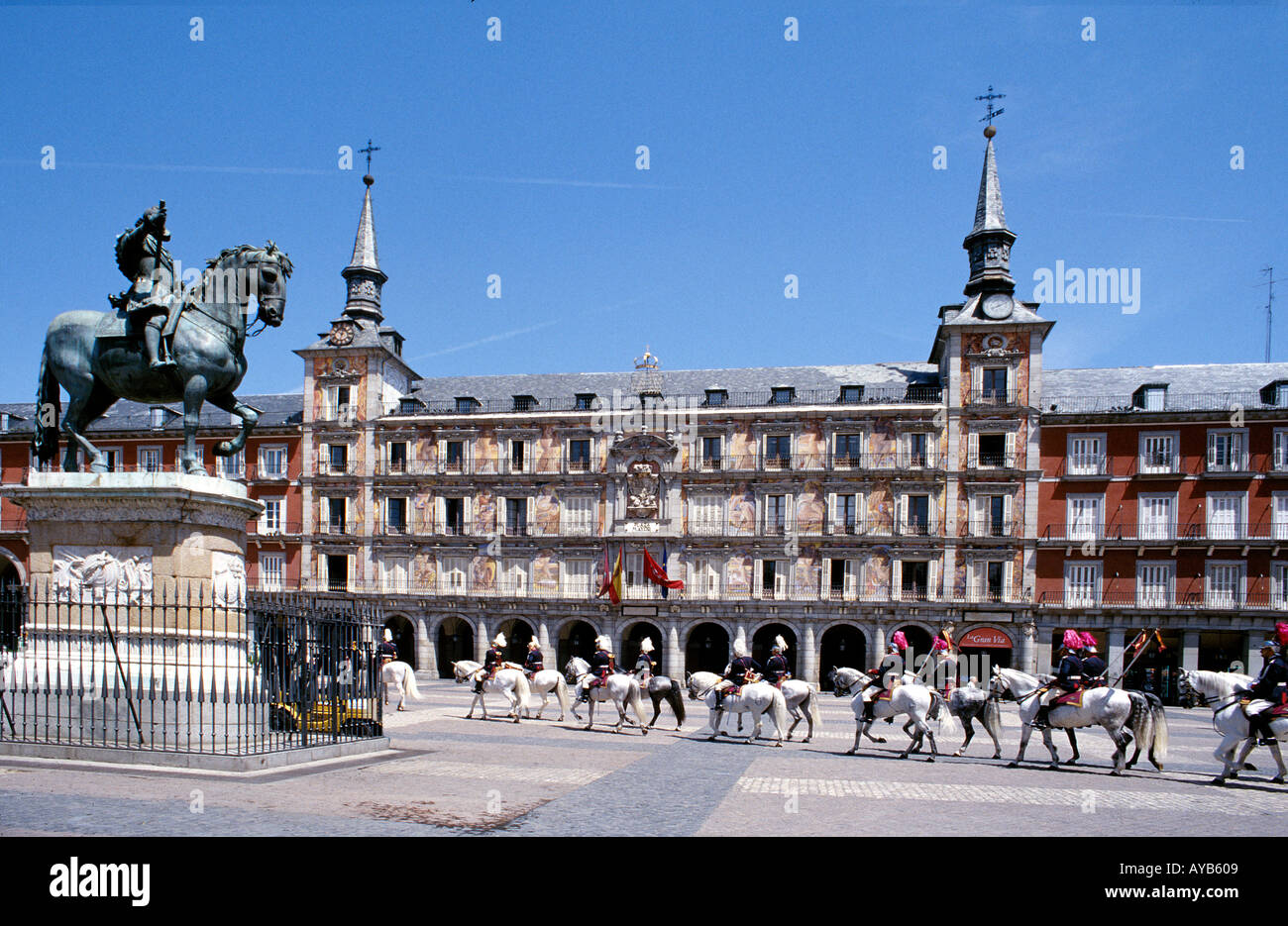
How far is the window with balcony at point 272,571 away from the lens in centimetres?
5169

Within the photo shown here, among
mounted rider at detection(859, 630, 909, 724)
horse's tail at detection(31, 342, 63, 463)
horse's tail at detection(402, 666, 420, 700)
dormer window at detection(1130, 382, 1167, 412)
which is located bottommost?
horse's tail at detection(402, 666, 420, 700)

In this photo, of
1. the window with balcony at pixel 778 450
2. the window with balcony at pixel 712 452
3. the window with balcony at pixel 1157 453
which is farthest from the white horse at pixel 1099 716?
the window with balcony at pixel 712 452

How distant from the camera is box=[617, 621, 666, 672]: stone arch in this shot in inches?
1929

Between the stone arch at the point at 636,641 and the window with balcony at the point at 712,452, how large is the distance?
8.26m

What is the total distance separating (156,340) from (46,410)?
224 cm

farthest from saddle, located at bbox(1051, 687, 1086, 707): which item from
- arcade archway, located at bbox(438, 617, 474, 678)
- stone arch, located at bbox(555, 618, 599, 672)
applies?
arcade archway, located at bbox(438, 617, 474, 678)

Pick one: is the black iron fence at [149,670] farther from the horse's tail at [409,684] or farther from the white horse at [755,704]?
the horse's tail at [409,684]

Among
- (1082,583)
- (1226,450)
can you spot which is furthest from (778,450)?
(1226,450)

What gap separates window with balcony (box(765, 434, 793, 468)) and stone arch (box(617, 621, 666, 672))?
9.80m

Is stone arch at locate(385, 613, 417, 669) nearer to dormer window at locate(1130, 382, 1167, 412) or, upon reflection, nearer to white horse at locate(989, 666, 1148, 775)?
dormer window at locate(1130, 382, 1167, 412)

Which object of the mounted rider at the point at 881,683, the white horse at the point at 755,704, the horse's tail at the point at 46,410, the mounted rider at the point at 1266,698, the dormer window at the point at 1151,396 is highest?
the dormer window at the point at 1151,396

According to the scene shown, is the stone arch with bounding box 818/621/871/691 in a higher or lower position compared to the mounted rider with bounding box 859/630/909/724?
lower

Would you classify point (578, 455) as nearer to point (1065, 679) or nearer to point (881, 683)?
point (881, 683)

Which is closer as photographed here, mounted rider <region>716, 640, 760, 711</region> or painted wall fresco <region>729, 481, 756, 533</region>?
mounted rider <region>716, 640, 760, 711</region>
